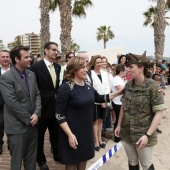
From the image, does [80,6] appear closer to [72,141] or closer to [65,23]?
[65,23]

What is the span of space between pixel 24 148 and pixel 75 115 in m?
0.93

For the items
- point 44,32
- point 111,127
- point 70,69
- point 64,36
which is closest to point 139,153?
point 70,69

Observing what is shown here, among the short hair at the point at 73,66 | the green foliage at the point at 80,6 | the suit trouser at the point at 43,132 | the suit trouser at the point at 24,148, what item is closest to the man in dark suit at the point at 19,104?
the suit trouser at the point at 24,148

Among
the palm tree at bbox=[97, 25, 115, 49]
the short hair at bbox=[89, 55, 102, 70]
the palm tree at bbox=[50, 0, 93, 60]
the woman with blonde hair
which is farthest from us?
the palm tree at bbox=[97, 25, 115, 49]

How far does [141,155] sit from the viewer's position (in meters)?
2.86

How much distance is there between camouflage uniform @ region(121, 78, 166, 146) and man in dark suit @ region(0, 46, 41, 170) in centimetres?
119

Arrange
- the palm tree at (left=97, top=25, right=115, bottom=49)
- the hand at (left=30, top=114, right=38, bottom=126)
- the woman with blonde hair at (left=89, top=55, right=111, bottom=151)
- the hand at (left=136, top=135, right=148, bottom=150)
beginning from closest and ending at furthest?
the hand at (left=136, top=135, right=148, bottom=150) → the hand at (left=30, top=114, right=38, bottom=126) → the woman with blonde hair at (left=89, top=55, right=111, bottom=151) → the palm tree at (left=97, top=25, right=115, bottom=49)

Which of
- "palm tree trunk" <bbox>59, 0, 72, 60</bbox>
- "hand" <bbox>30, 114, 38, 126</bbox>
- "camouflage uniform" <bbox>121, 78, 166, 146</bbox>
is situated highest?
"palm tree trunk" <bbox>59, 0, 72, 60</bbox>

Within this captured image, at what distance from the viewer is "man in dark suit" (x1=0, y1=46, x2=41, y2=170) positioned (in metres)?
2.98

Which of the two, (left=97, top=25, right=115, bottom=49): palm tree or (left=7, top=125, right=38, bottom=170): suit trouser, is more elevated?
(left=97, top=25, right=115, bottom=49): palm tree

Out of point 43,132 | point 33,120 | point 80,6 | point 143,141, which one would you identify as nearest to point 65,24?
point 80,6

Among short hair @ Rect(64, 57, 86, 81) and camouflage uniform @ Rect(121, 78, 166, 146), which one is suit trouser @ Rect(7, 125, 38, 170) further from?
camouflage uniform @ Rect(121, 78, 166, 146)

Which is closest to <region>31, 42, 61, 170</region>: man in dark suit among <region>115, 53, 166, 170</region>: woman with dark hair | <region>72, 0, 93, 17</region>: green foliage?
<region>115, 53, 166, 170</region>: woman with dark hair

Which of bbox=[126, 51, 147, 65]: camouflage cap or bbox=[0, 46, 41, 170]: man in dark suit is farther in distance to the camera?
bbox=[0, 46, 41, 170]: man in dark suit
